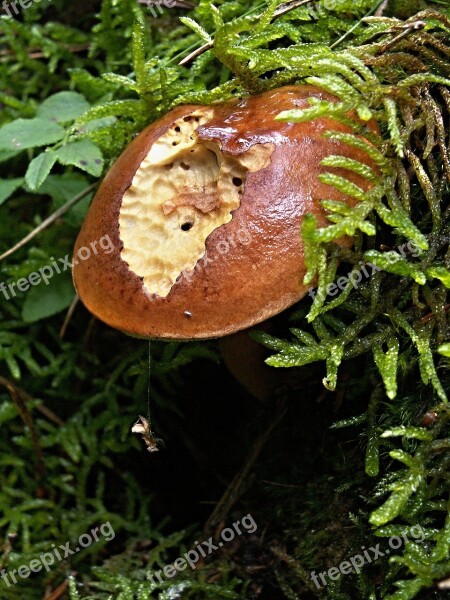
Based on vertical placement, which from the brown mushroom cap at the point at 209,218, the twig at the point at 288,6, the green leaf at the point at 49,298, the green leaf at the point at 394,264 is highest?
the twig at the point at 288,6

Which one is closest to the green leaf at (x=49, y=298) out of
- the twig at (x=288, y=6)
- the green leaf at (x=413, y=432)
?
the twig at (x=288, y=6)

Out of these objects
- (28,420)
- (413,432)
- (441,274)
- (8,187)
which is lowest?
(28,420)

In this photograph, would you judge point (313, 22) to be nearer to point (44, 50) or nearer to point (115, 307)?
point (115, 307)

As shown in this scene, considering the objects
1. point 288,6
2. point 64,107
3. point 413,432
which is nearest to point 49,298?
point 64,107

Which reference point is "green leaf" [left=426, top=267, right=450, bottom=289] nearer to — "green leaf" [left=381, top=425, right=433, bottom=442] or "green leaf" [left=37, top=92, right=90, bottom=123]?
"green leaf" [left=381, top=425, right=433, bottom=442]

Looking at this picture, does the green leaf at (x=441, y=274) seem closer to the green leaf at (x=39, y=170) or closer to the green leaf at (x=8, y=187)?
the green leaf at (x=39, y=170)

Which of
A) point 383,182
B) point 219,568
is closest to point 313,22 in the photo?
point 383,182

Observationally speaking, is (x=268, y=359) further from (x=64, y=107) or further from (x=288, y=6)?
(x=64, y=107)
